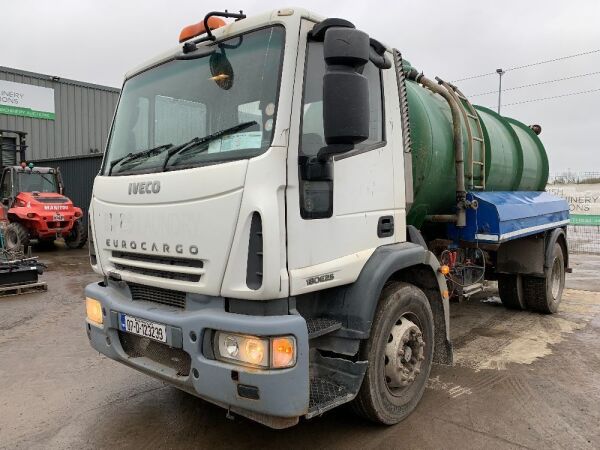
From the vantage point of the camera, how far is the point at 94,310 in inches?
135

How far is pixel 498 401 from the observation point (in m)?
3.81

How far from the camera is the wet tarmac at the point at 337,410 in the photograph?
322cm

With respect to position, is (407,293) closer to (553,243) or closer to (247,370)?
(247,370)

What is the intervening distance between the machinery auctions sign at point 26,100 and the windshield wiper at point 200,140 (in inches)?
787

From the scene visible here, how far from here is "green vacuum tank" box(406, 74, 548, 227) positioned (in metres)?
4.06

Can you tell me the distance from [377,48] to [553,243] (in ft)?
14.2

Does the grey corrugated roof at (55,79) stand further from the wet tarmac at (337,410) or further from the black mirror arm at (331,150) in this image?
the black mirror arm at (331,150)

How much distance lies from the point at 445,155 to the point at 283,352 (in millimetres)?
2695

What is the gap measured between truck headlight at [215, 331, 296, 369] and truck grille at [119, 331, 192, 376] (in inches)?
18.0

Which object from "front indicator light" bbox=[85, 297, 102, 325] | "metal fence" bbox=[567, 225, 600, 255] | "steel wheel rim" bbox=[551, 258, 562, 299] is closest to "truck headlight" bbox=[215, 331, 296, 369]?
"front indicator light" bbox=[85, 297, 102, 325]

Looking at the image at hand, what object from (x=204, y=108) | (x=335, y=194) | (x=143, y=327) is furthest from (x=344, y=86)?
(x=143, y=327)

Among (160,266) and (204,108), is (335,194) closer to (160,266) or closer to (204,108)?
(204,108)

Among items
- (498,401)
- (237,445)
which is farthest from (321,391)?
(498,401)

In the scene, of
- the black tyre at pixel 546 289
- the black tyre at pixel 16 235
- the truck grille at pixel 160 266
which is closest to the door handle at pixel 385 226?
the truck grille at pixel 160 266
